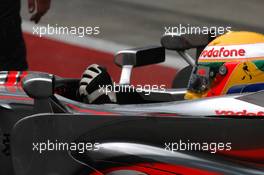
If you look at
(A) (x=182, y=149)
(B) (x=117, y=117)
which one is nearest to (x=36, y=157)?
(B) (x=117, y=117)

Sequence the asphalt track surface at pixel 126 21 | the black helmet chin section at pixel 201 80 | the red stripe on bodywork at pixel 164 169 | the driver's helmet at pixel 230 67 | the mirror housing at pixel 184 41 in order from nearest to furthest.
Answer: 1. the red stripe on bodywork at pixel 164 169
2. the driver's helmet at pixel 230 67
3. the black helmet chin section at pixel 201 80
4. the mirror housing at pixel 184 41
5. the asphalt track surface at pixel 126 21

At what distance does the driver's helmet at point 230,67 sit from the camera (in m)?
3.66

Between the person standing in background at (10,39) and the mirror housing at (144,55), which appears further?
the person standing in background at (10,39)

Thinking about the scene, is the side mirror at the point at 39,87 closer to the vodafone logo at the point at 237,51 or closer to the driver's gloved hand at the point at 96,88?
the driver's gloved hand at the point at 96,88

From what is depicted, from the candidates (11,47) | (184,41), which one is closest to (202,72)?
(184,41)

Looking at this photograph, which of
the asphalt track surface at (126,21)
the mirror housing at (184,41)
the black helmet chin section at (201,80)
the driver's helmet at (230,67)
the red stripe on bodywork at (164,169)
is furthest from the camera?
the asphalt track surface at (126,21)

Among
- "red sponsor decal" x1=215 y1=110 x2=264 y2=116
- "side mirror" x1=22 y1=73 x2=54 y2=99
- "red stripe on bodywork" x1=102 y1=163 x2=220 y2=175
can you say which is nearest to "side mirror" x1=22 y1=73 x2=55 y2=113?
"side mirror" x1=22 y1=73 x2=54 y2=99

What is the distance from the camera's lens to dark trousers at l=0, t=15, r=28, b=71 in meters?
5.60

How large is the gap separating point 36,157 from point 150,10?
6196 mm

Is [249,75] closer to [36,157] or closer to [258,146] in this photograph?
[258,146]

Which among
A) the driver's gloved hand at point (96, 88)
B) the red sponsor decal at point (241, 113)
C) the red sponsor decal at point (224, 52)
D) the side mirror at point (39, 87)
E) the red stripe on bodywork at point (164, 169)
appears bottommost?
the red stripe on bodywork at point (164, 169)

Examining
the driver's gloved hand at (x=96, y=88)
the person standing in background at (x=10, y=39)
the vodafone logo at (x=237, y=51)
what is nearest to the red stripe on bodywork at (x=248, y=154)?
the vodafone logo at (x=237, y=51)

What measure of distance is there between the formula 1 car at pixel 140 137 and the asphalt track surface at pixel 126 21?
11.6 ft

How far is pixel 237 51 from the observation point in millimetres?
3725
